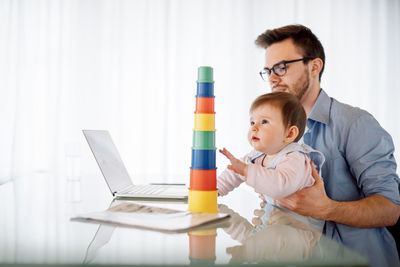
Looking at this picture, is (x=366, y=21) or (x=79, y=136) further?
(x=366, y=21)

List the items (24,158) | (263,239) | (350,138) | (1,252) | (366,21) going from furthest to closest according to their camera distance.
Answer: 1. (366,21)
2. (24,158)
3. (350,138)
4. (263,239)
5. (1,252)

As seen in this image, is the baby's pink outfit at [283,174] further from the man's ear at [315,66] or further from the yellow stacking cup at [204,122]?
the man's ear at [315,66]

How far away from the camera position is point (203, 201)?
892 millimetres

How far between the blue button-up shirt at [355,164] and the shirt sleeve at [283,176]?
1.11 ft

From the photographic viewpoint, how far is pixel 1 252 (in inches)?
24.2

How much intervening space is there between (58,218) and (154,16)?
296cm

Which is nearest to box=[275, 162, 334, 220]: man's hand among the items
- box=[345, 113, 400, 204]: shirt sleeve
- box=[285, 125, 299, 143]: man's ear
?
box=[285, 125, 299, 143]: man's ear

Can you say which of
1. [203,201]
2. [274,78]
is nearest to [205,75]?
[203,201]

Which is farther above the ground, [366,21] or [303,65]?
[366,21]

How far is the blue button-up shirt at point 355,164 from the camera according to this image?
4.75 ft

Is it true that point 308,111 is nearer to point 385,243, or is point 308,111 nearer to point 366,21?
point 385,243

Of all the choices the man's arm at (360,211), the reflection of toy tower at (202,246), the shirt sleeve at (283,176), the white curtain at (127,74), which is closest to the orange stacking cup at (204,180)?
the reflection of toy tower at (202,246)

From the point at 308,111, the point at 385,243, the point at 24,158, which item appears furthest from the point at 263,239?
the point at 24,158

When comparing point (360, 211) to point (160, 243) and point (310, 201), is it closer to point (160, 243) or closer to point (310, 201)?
point (310, 201)
